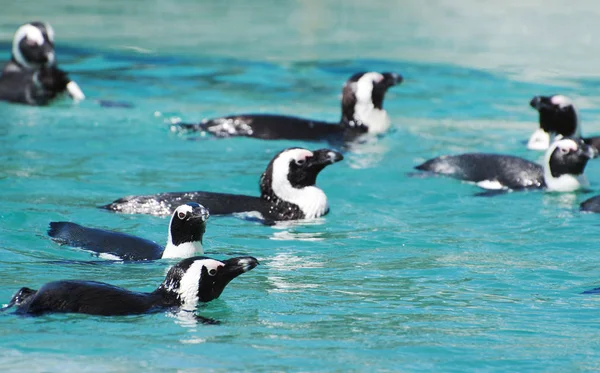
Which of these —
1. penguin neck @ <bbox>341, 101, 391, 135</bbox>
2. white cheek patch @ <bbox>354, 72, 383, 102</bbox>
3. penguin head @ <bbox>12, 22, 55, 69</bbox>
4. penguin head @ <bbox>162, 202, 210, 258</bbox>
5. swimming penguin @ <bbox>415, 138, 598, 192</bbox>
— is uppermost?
penguin head @ <bbox>12, 22, 55, 69</bbox>

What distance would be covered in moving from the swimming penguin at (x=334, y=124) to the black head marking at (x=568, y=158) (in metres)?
2.47

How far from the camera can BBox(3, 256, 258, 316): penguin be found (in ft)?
19.4

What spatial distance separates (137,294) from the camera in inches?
244

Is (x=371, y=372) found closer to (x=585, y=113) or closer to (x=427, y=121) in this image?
(x=427, y=121)

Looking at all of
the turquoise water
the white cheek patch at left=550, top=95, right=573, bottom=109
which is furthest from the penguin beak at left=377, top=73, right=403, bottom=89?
the white cheek patch at left=550, top=95, right=573, bottom=109

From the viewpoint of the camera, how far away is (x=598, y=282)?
23.7ft

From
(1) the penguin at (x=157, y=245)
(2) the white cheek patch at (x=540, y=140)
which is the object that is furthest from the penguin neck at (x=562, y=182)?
(1) the penguin at (x=157, y=245)

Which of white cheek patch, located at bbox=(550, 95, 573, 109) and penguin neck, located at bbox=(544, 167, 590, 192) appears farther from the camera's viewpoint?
white cheek patch, located at bbox=(550, 95, 573, 109)

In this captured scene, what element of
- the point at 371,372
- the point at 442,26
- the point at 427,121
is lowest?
the point at 371,372

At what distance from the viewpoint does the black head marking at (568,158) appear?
32.9ft

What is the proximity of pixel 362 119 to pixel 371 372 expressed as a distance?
7.23m

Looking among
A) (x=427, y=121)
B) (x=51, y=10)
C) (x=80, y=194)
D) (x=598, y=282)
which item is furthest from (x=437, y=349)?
(x=51, y=10)

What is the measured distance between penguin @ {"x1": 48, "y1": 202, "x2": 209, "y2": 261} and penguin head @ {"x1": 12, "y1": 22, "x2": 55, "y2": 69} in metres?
6.77

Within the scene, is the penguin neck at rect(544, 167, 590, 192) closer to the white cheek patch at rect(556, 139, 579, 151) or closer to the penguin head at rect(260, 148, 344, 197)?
the white cheek patch at rect(556, 139, 579, 151)
